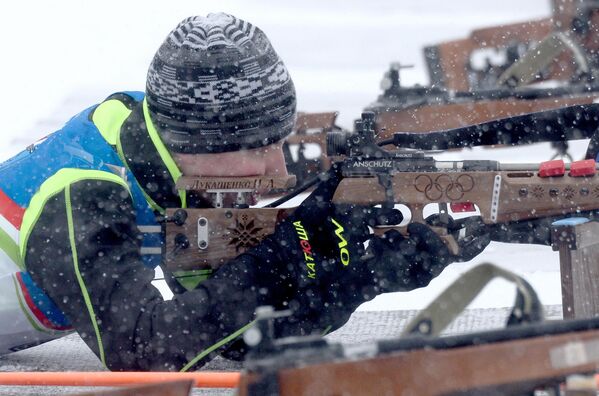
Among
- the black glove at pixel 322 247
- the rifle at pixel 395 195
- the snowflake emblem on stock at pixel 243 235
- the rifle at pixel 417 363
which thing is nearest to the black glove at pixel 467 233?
the rifle at pixel 395 195

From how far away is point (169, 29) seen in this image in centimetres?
1248

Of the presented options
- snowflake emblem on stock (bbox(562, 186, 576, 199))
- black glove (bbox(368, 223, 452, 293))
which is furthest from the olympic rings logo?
snowflake emblem on stock (bbox(562, 186, 576, 199))

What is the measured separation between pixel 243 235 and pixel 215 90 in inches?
15.0

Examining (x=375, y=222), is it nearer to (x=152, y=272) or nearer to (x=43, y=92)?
(x=152, y=272)

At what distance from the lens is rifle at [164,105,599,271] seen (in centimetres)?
251

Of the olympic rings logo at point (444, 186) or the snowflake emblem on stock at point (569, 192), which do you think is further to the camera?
the olympic rings logo at point (444, 186)

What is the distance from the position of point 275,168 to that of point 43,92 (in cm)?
809

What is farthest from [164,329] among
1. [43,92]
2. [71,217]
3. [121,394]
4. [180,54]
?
[43,92]

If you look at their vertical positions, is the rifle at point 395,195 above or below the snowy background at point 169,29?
above

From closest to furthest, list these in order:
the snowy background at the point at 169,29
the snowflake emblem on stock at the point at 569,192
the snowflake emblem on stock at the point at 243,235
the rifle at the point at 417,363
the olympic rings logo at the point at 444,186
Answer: the rifle at the point at 417,363
the snowflake emblem on stock at the point at 569,192
the olympic rings logo at the point at 444,186
the snowflake emblem on stock at the point at 243,235
the snowy background at the point at 169,29

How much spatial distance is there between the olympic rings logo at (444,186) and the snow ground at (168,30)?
596 cm

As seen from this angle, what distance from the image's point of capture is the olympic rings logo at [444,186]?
257 cm

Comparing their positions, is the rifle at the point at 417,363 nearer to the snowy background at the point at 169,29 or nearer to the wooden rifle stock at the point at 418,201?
the wooden rifle stock at the point at 418,201

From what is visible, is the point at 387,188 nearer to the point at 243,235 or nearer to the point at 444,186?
the point at 444,186
